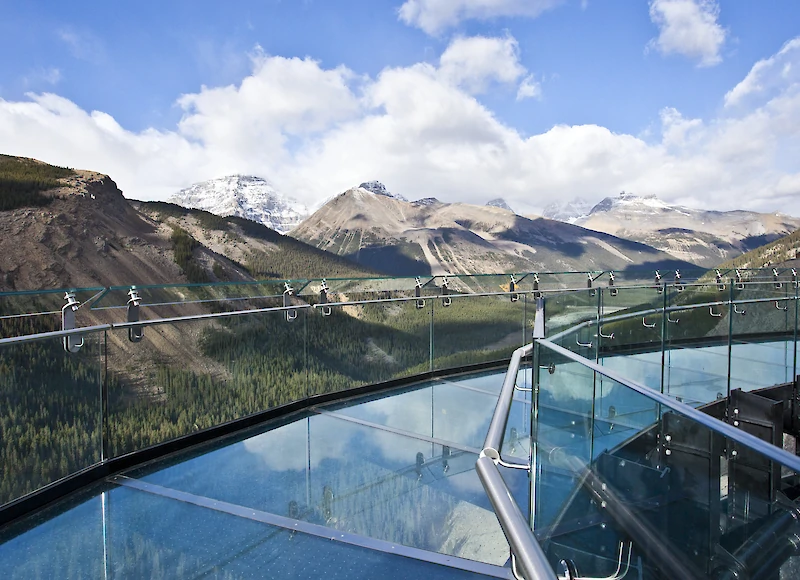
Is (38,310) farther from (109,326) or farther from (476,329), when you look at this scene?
(476,329)

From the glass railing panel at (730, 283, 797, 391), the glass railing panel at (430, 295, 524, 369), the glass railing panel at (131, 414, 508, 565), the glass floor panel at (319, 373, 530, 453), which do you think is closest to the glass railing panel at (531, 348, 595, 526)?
the glass railing panel at (131, 414, 508, 565)

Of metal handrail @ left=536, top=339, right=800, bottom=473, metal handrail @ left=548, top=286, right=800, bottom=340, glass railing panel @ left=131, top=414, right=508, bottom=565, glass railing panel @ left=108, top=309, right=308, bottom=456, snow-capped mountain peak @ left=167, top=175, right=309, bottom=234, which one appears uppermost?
snow-capped mountain peak @ left=167, top=175, right=309, bottom=234

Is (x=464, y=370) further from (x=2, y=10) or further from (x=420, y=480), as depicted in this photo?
(x=2, y=10)

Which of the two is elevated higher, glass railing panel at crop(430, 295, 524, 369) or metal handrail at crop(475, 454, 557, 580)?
metal handrail at crop(475, 454, 557, 580)

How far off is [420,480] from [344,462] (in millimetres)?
544

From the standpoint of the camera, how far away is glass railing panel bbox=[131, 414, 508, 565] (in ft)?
8.61

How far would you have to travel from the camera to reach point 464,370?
21.0ft

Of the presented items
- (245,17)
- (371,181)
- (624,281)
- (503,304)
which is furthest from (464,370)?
(371,181)

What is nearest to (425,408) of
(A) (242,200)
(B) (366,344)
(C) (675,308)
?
(B) (366,344)

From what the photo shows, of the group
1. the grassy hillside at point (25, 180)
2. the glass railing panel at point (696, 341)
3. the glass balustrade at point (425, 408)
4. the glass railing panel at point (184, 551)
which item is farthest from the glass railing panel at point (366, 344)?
the grassy hillside at point (25, 180)

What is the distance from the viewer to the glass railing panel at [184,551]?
2.20 m

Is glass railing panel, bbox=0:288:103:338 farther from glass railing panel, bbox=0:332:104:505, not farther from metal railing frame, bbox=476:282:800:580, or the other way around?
metal railing frame, bbox=476:282:800:580

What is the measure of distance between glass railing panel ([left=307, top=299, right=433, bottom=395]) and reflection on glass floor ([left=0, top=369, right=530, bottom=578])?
0.91 metres

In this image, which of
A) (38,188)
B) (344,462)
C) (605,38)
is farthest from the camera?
(38,188)
